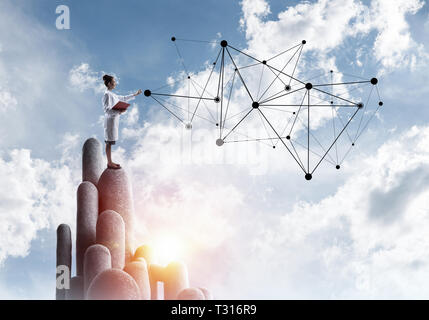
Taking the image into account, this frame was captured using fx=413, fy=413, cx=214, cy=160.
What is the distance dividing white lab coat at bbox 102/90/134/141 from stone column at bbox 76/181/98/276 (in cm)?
207

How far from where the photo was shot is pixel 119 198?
1388 centimetres

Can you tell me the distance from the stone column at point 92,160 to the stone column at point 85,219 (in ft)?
2.92

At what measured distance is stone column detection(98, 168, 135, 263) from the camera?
1380 cm

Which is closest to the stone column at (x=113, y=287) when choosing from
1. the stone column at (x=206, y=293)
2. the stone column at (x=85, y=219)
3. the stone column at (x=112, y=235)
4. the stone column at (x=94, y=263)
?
the stone column at (x=94, y=263)

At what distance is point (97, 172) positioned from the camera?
14781 millimetres

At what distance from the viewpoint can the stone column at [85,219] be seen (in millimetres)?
13070

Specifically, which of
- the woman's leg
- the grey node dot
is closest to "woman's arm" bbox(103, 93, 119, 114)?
the woman's leg

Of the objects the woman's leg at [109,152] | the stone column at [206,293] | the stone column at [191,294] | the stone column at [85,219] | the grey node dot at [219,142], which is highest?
the woman's leg at [109,152]

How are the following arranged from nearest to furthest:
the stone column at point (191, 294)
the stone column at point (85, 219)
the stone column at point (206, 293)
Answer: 1. the stone column at point (191, 294)
2. the stone column at point (85, 219)
3. the stone column at point (206, 293)

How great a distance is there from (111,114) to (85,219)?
11.5 ft

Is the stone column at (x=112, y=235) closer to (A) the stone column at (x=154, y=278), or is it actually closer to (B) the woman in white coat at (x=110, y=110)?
(A) the stone column at (x=154, y=278)

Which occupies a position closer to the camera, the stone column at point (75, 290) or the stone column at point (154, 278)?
the stone column at point (75, 290)
